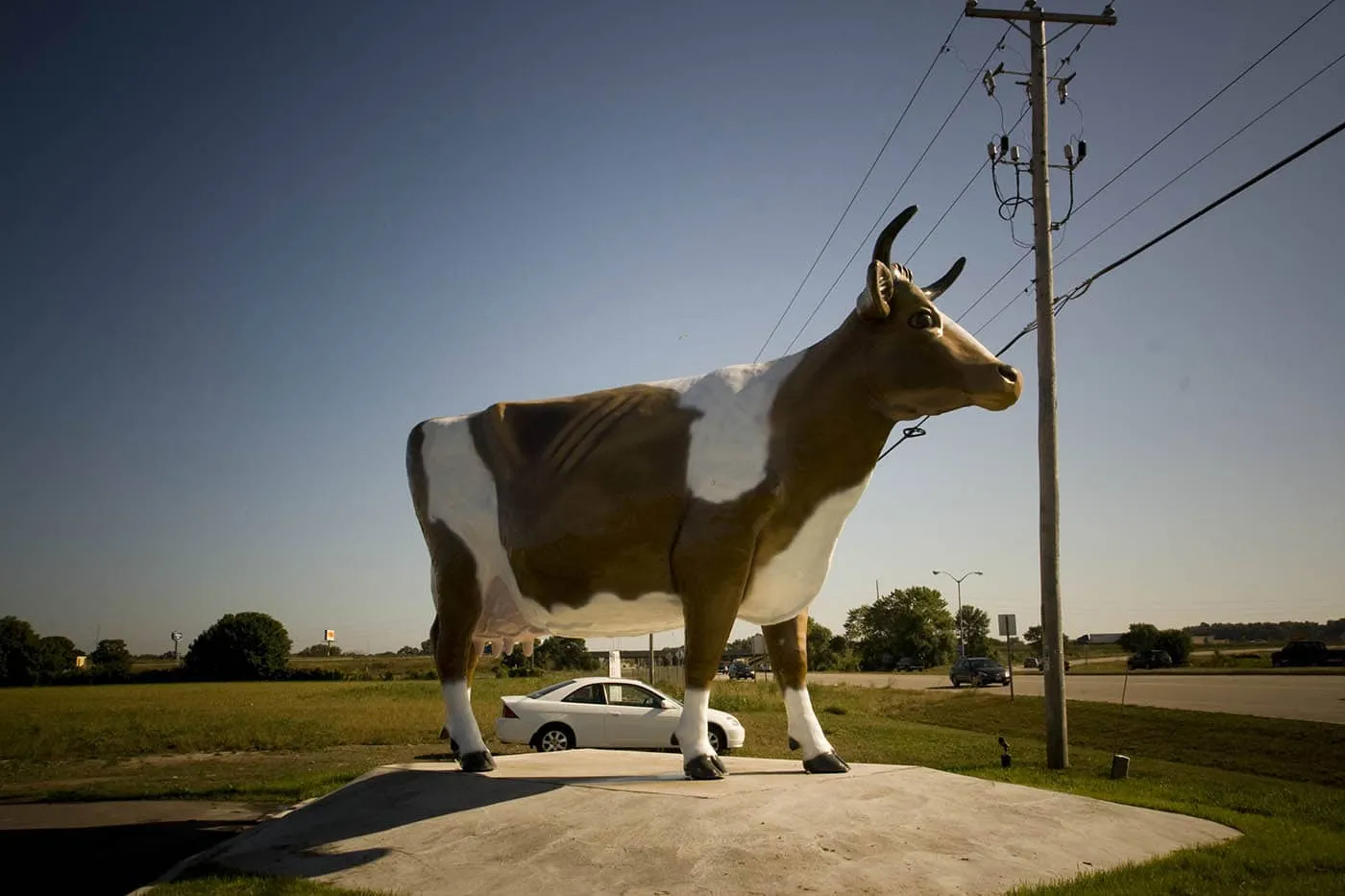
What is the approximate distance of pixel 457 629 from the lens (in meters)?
7.78

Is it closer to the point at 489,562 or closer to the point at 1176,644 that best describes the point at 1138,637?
the point at 1176,644

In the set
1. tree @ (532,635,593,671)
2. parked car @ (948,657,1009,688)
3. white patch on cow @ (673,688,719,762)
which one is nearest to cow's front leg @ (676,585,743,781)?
white patch on cow @ (673,688,719,762)

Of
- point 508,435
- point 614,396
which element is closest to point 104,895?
point 508,435

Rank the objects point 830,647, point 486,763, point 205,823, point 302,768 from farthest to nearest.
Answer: point 830,647, point 302,768, point 205,823, point 486,763

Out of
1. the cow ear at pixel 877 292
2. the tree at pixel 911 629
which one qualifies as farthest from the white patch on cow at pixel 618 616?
the tree at pixel 911 629

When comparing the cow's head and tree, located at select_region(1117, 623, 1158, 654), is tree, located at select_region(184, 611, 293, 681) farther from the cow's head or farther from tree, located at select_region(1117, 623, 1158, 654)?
the cow's head

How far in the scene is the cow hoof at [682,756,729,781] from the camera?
23.0 ft

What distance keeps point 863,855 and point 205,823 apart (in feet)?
24.7

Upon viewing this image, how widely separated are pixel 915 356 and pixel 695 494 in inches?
79.2

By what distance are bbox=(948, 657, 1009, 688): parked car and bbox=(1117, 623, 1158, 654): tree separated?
80.4 feet

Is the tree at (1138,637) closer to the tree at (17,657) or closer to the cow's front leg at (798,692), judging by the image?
the cow's front leg at (798,692)

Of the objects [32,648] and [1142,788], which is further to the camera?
[32,648]

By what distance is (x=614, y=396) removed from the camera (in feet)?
25.6

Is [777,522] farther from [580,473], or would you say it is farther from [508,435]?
[508,435]
